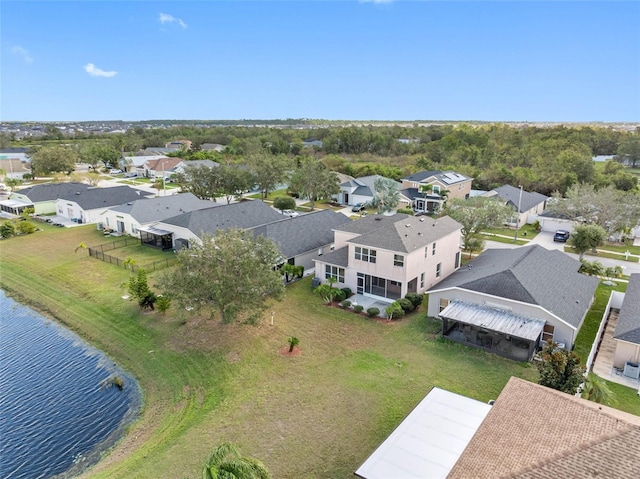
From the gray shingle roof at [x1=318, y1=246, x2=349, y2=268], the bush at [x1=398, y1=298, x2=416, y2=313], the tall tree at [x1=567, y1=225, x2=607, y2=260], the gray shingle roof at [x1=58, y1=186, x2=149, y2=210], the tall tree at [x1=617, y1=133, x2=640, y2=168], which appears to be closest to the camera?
the bush at [x1=398, y1=298, x2=416, y2=313]

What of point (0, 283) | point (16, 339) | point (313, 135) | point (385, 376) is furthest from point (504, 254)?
point (313, 135)

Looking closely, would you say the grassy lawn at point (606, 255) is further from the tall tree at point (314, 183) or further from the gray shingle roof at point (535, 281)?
the tall tree at point (314, 183)

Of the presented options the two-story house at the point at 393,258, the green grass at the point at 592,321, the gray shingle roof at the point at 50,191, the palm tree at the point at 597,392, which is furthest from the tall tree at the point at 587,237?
the gray shingle roof at the point at 50,191

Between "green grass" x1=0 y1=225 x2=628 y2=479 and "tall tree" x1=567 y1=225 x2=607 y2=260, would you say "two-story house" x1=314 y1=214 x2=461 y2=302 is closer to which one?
"green grass" x1=0 y1=225 x2=628 y2=479

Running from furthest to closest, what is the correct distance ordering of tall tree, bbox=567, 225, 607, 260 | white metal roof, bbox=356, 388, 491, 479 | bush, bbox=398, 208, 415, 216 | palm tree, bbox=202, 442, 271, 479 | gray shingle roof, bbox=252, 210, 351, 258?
bush, bbox=398, 208, 415, 216 < tall tree, bbox=567, 225, 607, 260 < gray shingle roof, bbox=252, 210, 351, 258 < white metal roof, bbox=356, 388, 491, 479 < palm tree, bbox=202, 442, 271, 479

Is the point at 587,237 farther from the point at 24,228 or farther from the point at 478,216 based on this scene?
the point at 24,228

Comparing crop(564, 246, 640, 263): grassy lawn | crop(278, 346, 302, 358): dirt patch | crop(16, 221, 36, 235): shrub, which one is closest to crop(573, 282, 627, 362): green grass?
crop(564, 246, 640, 263): grassy lawn

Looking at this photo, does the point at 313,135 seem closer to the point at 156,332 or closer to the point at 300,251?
the point at 300,251
